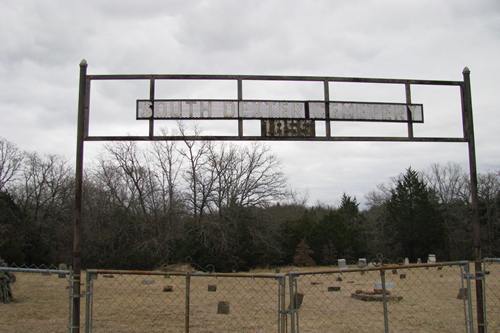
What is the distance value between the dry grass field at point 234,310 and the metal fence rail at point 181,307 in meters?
0.02

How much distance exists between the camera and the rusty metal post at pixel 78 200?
22.0 ft

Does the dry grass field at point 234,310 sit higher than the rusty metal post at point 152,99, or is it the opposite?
the rusty metal post at point 152,99

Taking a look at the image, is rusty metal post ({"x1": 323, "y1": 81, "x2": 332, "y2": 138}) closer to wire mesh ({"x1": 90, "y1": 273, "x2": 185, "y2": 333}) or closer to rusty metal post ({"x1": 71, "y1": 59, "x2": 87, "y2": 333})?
wire mesh ({"x1": 90, "y1": 273, "x2": 185, "y2": 333})

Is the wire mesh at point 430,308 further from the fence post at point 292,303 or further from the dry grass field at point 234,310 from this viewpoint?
the fence post at point 292,303

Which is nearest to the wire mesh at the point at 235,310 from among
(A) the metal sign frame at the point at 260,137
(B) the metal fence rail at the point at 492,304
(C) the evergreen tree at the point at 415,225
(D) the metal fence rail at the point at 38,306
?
(A) the metal sign frame at the point at 260,137

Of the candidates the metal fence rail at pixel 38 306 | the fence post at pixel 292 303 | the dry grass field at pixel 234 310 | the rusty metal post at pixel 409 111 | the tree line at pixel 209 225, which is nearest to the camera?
the fence post at pixel 292 303

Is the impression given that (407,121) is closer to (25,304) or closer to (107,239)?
(25,304)

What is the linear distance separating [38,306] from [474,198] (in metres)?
11.8

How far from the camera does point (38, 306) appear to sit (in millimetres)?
13953

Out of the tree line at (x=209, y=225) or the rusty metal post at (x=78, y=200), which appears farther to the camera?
the tree line at (x=209, y=225)

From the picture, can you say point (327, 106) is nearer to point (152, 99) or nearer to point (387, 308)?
point (152, 99)

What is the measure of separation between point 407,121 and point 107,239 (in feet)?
109

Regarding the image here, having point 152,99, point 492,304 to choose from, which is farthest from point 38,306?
point 492,304

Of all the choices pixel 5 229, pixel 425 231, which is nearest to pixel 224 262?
pixel 5 229
